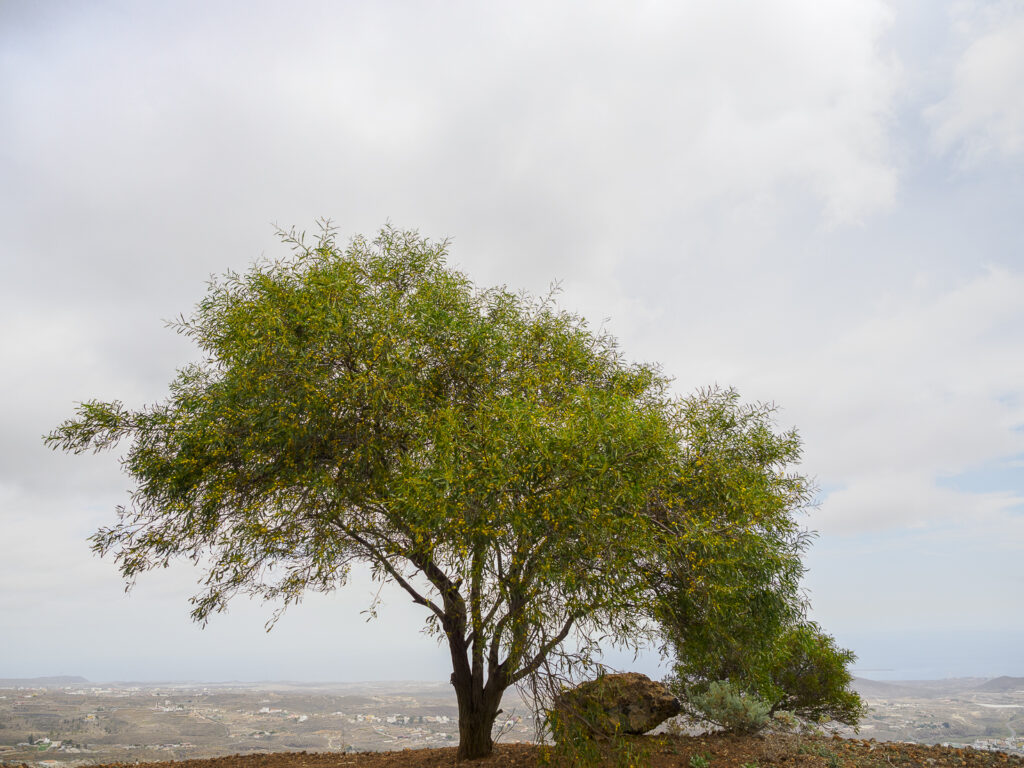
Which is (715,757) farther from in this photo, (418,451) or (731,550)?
(418,451)

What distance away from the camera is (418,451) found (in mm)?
10133

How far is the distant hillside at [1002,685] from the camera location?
106 ft

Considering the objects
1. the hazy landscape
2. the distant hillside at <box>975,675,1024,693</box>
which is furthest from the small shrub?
the distant hillside at <box>975,675,1024,693</box>

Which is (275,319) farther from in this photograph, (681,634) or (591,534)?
(681,634)

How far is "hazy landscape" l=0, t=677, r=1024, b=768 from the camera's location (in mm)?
14594

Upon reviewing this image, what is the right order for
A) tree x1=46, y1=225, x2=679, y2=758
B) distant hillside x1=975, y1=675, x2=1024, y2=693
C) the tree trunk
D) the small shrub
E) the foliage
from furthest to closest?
distant hillside x1=975, y1=675, x2=1024, y2=693 → the foliage → the small shrub → the tree trunk → tree x1=46, y1=225, x2=679, y2=758

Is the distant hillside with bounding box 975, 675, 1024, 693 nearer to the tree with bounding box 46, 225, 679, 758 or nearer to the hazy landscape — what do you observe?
the hazy landscape

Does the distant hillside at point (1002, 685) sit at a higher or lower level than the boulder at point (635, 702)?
lower

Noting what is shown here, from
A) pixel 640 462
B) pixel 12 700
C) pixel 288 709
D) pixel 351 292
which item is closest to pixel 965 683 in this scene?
pixel 288 709

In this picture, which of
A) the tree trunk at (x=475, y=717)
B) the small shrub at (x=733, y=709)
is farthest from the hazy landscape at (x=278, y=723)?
the small shrub at (x=733, y=709)

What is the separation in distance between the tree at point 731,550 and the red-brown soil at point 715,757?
4.73ft

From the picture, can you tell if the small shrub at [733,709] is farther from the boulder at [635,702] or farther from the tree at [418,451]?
the tree at [418,451]

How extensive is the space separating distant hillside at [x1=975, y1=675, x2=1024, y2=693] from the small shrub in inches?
1120

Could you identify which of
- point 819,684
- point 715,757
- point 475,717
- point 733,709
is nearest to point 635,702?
point 715,757
